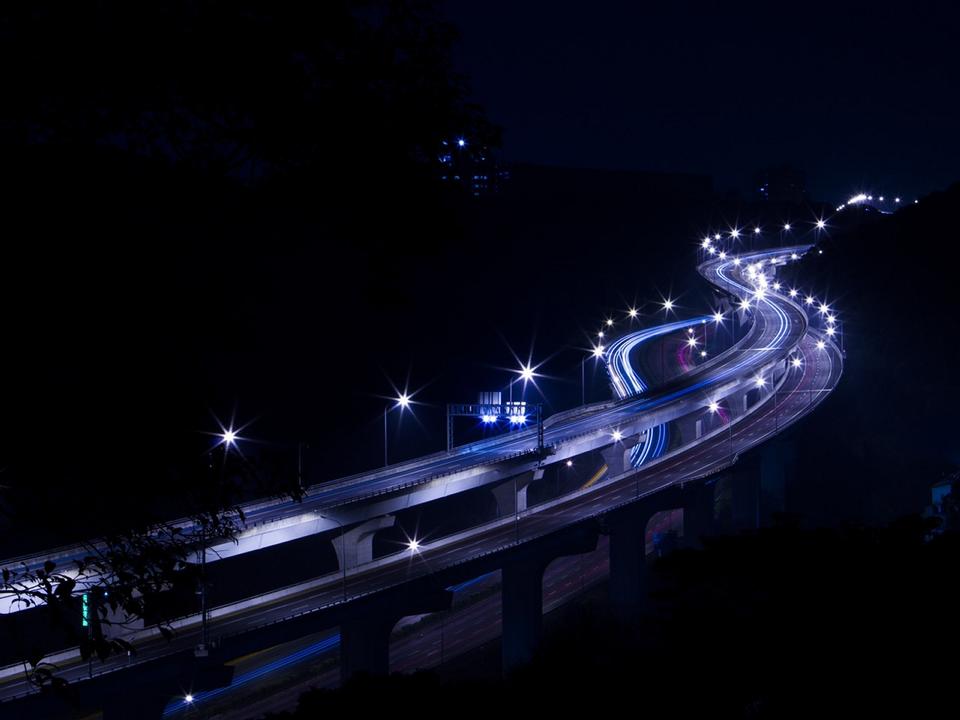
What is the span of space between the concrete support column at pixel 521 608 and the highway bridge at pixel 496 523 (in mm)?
64

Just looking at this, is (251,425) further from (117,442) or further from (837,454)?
(117,442)

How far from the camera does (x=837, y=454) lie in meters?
91.2

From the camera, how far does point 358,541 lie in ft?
138

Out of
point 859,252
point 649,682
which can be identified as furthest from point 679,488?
point 859,252

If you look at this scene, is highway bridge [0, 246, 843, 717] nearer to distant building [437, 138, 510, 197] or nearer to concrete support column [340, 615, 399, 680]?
concrete support column [340, 615, 399, 680]

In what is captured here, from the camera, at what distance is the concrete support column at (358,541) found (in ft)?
134

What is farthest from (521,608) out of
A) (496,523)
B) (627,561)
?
(627,561)

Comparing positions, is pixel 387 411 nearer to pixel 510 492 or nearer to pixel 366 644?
pixel 510 492

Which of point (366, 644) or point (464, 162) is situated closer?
point (464, 162)

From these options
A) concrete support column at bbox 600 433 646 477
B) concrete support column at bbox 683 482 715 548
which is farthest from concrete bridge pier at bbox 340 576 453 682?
concrete support column at bbox 600 433 646 477

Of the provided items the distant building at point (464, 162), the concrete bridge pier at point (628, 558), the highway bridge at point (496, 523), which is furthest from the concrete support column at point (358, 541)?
the distant building at point (464, 162)

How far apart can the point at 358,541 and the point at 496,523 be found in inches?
339

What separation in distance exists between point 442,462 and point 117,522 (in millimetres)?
45551

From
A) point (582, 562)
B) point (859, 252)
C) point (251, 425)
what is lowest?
point (582, 562)
